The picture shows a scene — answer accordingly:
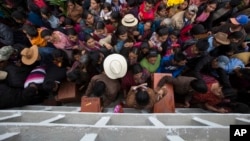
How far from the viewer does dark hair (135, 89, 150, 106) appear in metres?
2.67

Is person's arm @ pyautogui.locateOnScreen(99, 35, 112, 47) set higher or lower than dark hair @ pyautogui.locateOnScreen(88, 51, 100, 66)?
higher

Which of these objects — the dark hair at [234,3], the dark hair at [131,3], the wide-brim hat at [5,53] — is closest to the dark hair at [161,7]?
the dark hair at [131,3]

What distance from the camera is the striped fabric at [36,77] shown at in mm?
3115

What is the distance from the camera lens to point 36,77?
3.15 meters

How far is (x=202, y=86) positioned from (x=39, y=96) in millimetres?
2055

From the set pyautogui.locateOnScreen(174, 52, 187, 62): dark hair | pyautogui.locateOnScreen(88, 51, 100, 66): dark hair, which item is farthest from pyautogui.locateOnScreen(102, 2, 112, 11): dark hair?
pyautogui.locateOnScreen(174, 52, 187, 62): dark hair

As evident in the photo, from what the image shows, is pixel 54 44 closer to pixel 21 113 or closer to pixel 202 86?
pixel 21 113

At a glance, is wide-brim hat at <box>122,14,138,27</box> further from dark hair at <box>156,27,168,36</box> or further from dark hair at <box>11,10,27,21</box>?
dark hair at <box>11,10,27,21</box>

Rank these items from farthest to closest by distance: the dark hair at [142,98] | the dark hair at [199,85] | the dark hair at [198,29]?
the dark hair at [198,29], the dark hair at [199,85], the dark hair at [142,98]

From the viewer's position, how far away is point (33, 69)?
331 cm

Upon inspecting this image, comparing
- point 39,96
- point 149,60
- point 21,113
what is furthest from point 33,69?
point 149,60

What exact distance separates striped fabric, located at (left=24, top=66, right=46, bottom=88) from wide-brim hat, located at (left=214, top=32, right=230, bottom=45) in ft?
7.38

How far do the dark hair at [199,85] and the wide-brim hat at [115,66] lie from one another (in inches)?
31.6

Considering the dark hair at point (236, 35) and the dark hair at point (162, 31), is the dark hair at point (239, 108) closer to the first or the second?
the dark hair at point (236, 35)
